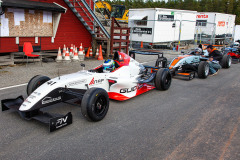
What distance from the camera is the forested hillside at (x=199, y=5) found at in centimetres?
6096

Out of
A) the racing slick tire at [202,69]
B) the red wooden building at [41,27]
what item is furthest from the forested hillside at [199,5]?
the racing slick tire at [202,69]

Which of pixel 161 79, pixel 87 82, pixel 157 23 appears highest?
pixel 157 23

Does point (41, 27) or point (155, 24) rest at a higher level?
point (155, 24)

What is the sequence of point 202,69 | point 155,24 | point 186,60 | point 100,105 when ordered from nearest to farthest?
point 100,105 < point 202,69 < point 186,60 < point 155,24

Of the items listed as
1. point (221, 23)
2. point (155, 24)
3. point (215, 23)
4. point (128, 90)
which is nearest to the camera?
point (128, 90)

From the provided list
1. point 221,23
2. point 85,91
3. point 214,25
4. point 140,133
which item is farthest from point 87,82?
point 221,23

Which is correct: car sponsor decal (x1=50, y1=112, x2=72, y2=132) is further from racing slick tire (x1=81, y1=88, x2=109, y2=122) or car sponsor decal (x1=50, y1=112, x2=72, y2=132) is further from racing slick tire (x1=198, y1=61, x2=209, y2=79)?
racing slick tire (x1=198, y1=61, x2=209, y2=79)

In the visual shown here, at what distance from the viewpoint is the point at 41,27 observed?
12.5 m

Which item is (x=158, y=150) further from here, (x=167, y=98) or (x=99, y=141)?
(x=167, y=98)

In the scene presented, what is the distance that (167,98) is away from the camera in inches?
272

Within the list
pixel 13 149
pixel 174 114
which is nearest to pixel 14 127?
pixel 13 149

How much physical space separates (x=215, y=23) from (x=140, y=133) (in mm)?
21724

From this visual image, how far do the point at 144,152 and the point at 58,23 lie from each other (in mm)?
10984

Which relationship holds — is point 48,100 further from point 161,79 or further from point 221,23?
point 221,23
